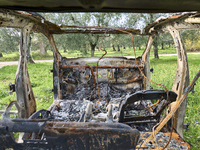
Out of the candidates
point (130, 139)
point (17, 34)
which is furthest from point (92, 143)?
point (17, 34)

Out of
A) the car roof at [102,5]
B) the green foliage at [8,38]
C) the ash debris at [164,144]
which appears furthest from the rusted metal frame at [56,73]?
the green foliage at [8,38]

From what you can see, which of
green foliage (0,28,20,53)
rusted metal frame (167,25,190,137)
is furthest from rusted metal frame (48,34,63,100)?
green foliage (0,28,20,53)

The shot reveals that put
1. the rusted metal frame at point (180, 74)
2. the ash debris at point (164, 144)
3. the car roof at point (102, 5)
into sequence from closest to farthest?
the car roof at point (102, 5)
the ash debris at point (164, 144)
the rusted metal frame at point (180, 74)

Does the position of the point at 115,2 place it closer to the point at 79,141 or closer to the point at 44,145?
the point at 79,141

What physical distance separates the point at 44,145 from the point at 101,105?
318 centimetres

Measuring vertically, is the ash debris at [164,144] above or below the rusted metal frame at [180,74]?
below

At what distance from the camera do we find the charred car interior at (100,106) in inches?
49.0

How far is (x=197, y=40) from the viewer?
16359mm

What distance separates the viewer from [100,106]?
4312 millimetres

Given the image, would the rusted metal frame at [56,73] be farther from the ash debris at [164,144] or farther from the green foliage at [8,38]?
the green foliage at [8,38]

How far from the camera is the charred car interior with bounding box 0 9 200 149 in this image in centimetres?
124

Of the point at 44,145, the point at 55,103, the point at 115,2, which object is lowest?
the point at 55,103

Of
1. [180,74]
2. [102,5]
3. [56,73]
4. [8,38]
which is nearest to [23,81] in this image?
[56,73]

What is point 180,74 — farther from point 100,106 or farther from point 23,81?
point 23,81
